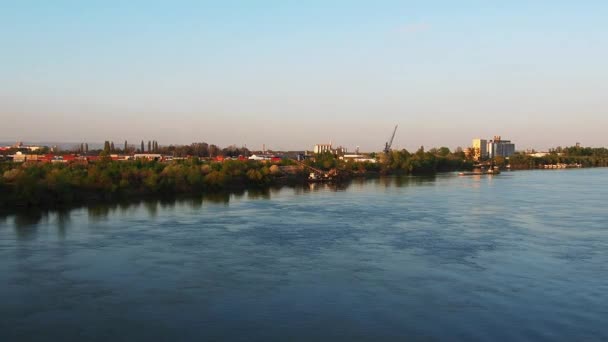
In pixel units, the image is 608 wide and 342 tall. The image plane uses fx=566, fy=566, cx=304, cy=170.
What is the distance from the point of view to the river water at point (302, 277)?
5410 millimetres

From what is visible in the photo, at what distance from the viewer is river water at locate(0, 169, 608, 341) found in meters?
5.41

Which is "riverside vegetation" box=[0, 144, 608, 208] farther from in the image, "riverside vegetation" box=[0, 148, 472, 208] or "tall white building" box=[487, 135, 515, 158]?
"tall white building" box=[487, 135, 515, 158]

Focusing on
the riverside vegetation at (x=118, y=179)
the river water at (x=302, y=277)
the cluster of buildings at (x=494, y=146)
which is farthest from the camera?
the cluster of buildings at (x=494, y=146)

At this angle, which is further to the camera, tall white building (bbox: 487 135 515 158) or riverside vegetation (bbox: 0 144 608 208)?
tall white building (bbox: 487 135 515 158)

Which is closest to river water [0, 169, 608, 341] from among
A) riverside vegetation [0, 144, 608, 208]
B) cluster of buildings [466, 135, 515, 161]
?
riverside vegetation [0, 144, 608, 208]

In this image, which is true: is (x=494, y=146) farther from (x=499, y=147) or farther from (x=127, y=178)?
(x=127, y=178)

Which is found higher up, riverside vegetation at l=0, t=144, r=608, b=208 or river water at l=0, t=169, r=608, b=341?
riverside vegetation at l=0, t=144, r=608, b=208

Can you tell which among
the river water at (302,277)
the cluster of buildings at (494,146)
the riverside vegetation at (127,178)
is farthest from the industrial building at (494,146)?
the river water at (302,277)

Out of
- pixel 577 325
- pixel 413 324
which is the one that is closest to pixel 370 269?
pixel 413 324

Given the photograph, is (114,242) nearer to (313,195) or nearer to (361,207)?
(361,207)

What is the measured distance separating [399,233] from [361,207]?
464 cm

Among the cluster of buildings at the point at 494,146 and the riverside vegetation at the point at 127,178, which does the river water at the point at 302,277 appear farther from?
the cluster of buildings at the point at 494,146

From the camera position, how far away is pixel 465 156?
171 ft

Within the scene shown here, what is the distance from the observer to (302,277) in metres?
7.18
